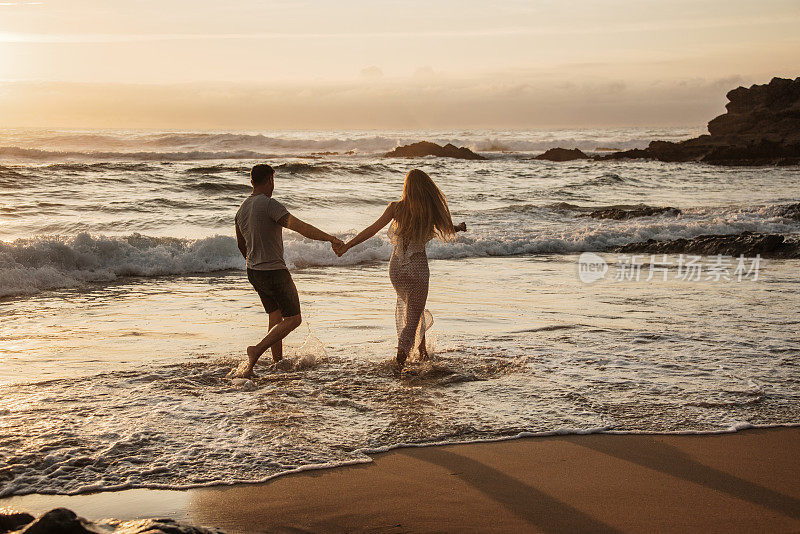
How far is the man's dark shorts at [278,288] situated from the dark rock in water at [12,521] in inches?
132

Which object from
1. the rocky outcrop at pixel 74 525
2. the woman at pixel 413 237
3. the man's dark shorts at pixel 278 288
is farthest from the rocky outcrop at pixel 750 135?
the rocky outcrop at pixel 74 525

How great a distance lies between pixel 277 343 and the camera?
6758mm

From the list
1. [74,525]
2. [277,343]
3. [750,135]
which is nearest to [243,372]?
[277,343]

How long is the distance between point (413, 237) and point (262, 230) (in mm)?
1295

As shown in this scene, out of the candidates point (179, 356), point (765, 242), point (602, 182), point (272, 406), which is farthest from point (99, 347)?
point (602, 182)

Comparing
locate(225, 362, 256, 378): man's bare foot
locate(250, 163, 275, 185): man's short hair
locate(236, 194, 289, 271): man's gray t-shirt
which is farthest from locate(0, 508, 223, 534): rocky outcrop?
locate(250, 163, 275, 185): man's short hair

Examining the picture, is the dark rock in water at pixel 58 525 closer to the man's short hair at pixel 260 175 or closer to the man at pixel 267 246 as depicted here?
the man at pixel 267 246

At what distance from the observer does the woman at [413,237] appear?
20.8 feet

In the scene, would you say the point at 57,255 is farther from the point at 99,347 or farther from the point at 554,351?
the point at 554,351

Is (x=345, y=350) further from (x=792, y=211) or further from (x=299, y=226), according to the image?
(x=792, y=211)

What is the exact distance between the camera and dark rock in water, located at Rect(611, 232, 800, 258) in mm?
13670

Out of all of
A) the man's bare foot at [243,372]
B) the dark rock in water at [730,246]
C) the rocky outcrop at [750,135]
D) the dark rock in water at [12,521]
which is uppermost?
the rocky outcrop at [750,135]

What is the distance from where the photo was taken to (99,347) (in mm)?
7355

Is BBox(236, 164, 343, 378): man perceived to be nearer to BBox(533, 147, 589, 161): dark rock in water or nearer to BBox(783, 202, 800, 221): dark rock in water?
BBox(783, 202, 800, 221): dark rock in water
